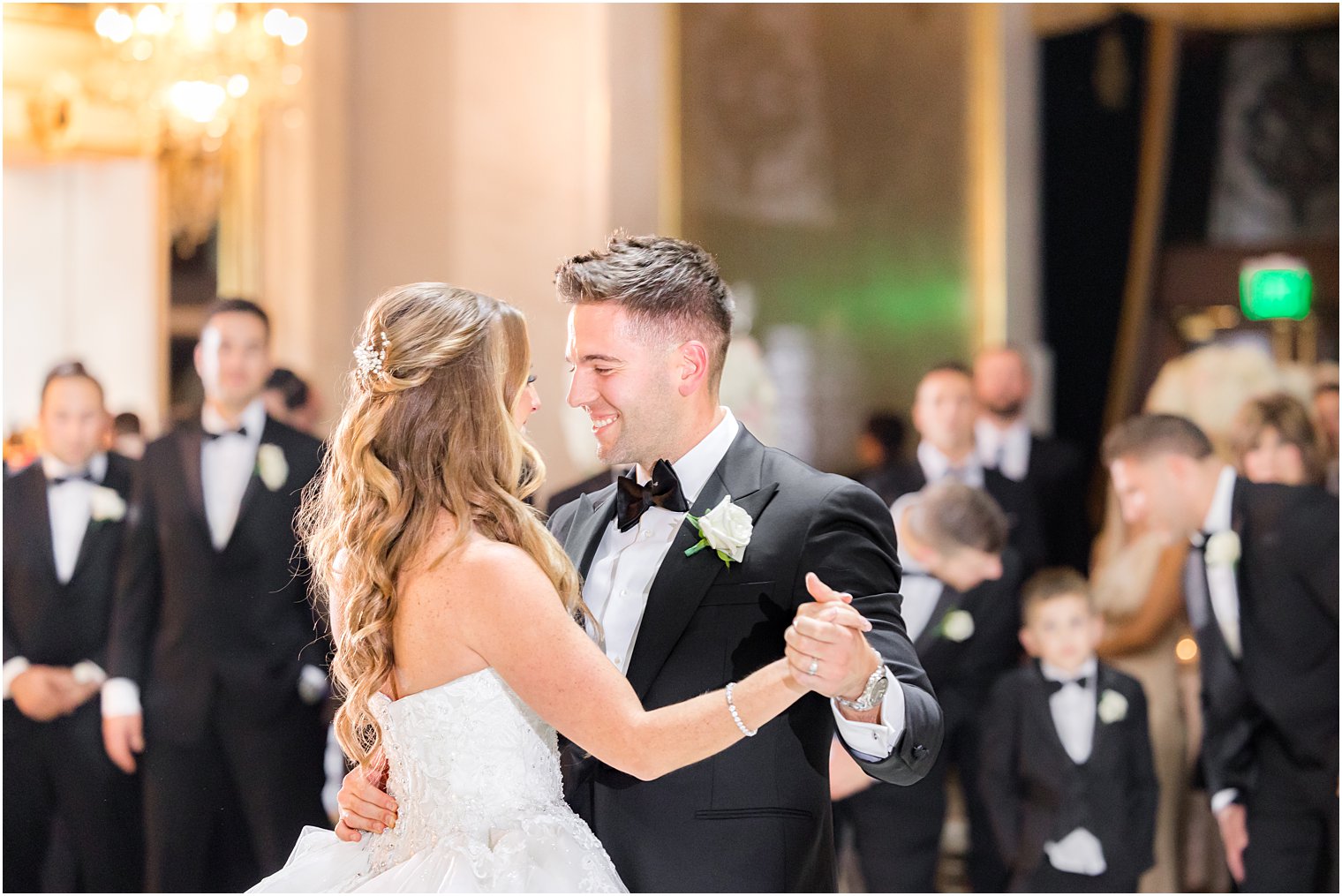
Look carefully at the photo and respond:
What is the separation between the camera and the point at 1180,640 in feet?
15.9

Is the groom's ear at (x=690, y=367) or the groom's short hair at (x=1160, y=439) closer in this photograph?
the groom's ear at (x=690, y=367)

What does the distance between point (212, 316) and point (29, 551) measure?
96cm

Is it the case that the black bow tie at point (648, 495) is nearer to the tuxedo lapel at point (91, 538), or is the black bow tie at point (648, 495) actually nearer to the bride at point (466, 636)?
the bride at point (466, 636)

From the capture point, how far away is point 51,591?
4.66 m

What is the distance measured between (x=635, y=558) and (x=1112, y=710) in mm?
2632

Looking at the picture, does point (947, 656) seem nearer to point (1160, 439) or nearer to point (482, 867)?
point (1160, 439)

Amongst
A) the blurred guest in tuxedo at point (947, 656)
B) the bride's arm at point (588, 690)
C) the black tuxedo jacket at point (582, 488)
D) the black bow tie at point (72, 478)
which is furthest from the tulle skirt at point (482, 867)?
the black bow tie at point (72, 478)

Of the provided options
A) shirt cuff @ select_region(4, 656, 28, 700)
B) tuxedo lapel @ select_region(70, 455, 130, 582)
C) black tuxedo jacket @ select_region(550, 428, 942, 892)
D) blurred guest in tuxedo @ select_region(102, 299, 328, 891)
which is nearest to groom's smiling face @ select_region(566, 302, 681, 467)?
black tuxedo jacket @ select_region(550, 428, 942, 892)

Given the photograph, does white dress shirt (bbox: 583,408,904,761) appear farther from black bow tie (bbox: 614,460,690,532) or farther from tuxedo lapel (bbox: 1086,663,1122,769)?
tuxedo lapel (bbox: 1086,663,1122,769)

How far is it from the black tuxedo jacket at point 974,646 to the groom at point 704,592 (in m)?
2.27

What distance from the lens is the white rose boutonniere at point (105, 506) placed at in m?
4.66

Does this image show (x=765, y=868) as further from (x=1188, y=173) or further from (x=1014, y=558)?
(x=1188, y=173)

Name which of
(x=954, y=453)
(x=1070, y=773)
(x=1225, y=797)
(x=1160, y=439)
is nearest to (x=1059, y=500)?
(x=954, y=453)

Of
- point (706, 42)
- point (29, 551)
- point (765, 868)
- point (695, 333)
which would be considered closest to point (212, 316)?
point (29, 551)
